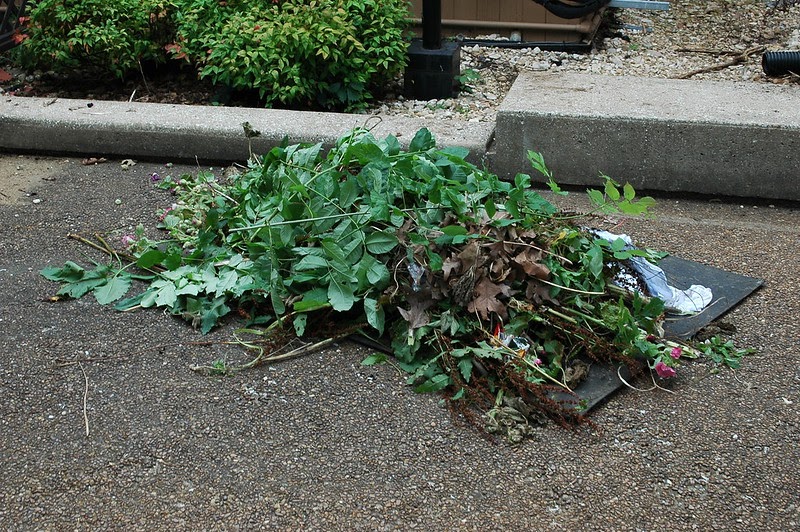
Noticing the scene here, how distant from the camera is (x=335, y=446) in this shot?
111 inches

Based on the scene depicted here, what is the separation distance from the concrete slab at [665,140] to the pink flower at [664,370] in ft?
5.72

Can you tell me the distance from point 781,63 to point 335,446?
428 cm

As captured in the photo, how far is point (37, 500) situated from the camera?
259 cm

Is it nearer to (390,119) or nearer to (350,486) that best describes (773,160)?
(390,119)

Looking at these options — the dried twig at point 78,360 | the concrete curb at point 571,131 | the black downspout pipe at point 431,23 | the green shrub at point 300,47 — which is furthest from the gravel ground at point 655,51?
the dried twig at point 78,360

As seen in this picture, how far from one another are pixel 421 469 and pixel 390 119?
2781mm

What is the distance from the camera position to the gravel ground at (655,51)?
581 centimetres

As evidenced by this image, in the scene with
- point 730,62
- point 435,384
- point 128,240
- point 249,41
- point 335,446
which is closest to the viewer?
point 335,446

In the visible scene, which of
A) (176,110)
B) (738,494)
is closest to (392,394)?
(738,494)

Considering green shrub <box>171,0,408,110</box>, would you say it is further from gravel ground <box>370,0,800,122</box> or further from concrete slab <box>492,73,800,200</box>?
concrete slab <box>492,73,800,200</box>

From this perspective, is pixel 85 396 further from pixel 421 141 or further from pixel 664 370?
pixel 664 370

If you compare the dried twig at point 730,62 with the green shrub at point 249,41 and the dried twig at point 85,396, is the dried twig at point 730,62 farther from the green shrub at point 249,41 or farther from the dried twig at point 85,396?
the dried twig at point 85,396

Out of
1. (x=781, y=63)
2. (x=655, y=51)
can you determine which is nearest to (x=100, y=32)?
(x=655, y=51)

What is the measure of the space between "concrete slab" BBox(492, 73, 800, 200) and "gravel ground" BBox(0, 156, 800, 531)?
1.04 meters
